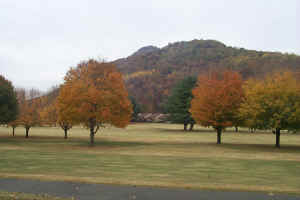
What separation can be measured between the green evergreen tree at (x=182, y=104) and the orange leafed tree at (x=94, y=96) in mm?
43091

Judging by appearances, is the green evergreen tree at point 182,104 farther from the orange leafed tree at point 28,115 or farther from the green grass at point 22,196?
the green grass at point 22,196

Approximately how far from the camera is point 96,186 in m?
13.8

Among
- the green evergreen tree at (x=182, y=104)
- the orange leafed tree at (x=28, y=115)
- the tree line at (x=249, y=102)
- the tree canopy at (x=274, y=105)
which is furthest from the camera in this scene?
the green evergreen tree at (x=182, y=104)

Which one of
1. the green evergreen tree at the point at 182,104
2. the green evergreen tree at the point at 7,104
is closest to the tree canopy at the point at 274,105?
the green evergreen tree at the point at 7,104

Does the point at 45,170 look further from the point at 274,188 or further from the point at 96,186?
the point at 274,188

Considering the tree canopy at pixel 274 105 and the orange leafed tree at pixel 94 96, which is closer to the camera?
the tree canopy at pixel 274 105

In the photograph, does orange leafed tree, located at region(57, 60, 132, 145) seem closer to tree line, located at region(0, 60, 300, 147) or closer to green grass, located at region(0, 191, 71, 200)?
tree line, located at region(0, 60, 300, 147)

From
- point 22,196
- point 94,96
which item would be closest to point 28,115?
point 94,96

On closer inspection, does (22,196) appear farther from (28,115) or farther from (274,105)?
(28,115)

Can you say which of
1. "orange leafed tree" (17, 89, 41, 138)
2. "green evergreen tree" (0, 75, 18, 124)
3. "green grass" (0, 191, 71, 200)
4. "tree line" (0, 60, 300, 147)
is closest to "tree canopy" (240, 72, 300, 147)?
"tree line" (0, 60, 300, 147)

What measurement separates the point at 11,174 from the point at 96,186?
19.3 feet

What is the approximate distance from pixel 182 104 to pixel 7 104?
4582 centimetres

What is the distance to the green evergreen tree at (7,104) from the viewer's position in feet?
139

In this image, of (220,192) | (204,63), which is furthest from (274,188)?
(204,63)
